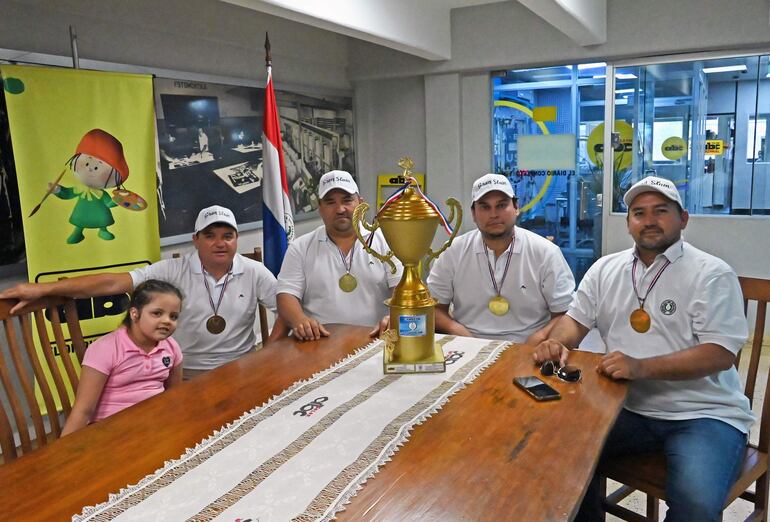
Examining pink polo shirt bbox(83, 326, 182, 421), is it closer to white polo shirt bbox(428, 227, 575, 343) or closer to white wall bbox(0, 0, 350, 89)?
white polo shirt bbox(428, 227, 575, 343)

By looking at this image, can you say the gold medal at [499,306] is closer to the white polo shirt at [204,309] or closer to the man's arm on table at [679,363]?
the man's arm on table at [679,363]

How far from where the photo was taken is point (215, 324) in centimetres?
243

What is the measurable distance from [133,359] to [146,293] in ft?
0.72

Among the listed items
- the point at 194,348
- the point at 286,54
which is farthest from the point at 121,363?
the point at 286,54

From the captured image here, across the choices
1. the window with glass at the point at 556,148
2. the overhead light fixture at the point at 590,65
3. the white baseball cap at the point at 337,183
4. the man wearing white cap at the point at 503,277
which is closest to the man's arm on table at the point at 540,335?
the man wearing white cap at the point at 503,277

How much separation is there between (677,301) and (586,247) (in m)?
3.44

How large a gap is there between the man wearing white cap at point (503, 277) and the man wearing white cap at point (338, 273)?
296 millimetres

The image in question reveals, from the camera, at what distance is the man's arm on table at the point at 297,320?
2.12m

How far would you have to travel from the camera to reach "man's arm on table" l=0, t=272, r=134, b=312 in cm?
184

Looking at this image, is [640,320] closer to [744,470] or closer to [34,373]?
[744,470]

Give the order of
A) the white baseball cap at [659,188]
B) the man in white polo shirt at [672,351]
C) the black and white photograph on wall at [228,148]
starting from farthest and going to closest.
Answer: the black and white photograph on wall at [228,148], the white baseball cap at [659,188], the man in white polo shirt at [672,351]

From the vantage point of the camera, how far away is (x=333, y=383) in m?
1.67

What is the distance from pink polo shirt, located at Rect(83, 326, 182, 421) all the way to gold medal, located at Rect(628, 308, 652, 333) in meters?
1.56

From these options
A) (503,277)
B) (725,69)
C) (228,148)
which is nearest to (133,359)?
(503,277)
